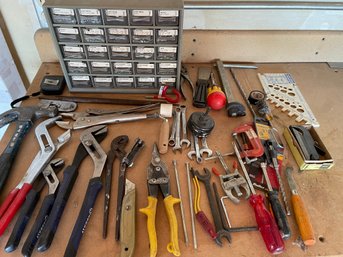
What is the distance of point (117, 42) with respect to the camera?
61 centimetres

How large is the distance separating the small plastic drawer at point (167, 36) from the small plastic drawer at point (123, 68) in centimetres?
10

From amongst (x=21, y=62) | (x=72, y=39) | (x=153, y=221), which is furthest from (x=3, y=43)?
(x=153, y=221)

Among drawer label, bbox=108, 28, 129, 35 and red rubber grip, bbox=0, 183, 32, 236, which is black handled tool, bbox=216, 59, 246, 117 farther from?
red rubber grip, bbox=0, 183, 32, 236

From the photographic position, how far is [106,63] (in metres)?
0.64

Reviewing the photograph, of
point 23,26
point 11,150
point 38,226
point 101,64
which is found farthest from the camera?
point 23,26

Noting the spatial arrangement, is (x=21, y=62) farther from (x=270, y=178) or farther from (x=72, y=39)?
(x=270, y=178)

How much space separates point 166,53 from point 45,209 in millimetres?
429

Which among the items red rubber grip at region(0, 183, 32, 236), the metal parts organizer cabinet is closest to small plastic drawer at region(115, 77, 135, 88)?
the metal parts organizer cabinet

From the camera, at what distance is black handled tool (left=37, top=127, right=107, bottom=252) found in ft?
1.39

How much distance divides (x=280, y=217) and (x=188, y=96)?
0.38 metres

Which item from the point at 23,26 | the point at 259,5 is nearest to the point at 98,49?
the point at 23,26

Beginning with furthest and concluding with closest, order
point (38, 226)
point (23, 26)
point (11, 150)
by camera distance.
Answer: point (23, 26) < point (11, 150) < point (38, 226)

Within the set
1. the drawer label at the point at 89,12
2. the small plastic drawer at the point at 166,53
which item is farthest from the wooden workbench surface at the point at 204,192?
the drawer label at the point at 89,12

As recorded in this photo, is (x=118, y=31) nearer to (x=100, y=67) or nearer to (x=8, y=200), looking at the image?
(x=100, y=67)
